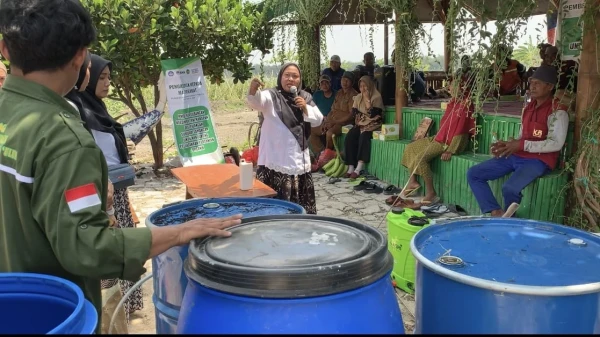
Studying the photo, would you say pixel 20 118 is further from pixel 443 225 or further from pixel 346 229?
pixel 443 225

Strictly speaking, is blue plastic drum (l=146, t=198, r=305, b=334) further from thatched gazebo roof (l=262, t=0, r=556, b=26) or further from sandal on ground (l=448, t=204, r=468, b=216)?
sandal on ground (l=448, t=204, r=468, b=216)

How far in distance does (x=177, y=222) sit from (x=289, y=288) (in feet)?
3.59

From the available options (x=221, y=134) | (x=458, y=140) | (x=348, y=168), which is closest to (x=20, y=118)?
(x=458, y=140)

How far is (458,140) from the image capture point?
5824mm

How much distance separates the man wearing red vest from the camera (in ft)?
14.1

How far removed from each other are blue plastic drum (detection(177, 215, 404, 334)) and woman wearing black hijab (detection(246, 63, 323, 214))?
2.85 metres

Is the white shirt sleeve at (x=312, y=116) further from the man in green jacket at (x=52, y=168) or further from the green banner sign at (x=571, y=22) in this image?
the man in green jacket at (x=52, y=168)

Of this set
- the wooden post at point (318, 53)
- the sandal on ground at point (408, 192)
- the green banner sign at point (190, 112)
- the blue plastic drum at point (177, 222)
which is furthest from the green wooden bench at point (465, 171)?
the blue plastic drum at point (177, 222)

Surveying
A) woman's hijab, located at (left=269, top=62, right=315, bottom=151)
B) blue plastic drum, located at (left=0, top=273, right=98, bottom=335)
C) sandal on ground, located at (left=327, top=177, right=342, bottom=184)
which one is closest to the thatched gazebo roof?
woman's hijab, located at (left=269, top=62, right=315, bottom=151)

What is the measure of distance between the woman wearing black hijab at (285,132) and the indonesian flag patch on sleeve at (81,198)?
3143 mm

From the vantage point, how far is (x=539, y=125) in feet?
14.7

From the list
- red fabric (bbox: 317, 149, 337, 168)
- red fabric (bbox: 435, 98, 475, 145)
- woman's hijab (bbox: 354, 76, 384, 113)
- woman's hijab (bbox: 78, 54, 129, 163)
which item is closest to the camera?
woman's hijab (bbox: 78, 54, 129, 163)

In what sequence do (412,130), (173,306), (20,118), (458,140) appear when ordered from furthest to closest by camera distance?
1. (412,130)
2. (458,140)
3. (173,306)
4. (20,118)

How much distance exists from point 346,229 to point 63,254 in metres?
0.89
